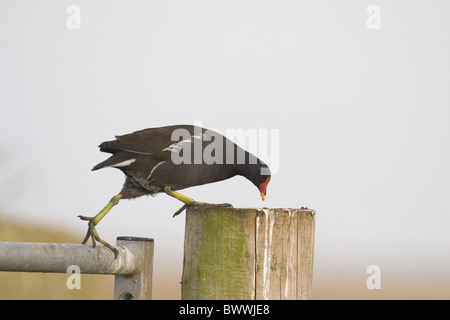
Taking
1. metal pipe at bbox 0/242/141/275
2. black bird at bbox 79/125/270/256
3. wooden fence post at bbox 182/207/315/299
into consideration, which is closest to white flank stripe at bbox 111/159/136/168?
black bird at bbox 79/125/270/256

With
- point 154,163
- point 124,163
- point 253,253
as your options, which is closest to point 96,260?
point 253,253

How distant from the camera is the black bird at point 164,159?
495 cm

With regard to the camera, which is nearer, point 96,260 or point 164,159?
point 96,260

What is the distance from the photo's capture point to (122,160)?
16.0 ft

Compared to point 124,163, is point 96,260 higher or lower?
lower

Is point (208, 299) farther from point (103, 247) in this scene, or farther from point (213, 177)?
point (213, 177)

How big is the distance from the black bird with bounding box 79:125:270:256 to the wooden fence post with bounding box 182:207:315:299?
5.83 feet

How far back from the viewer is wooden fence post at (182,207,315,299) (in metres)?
2.88

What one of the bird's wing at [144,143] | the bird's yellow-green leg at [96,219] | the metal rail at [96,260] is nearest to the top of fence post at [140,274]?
the metal rail at [96,260]

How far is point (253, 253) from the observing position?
2.88 m

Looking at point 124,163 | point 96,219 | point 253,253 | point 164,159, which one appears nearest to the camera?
point 253,253

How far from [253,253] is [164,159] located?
224 centimetres

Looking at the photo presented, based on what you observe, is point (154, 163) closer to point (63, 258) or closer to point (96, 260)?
point (96, 260)

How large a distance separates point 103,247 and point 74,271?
22 centimetres
